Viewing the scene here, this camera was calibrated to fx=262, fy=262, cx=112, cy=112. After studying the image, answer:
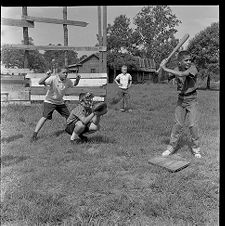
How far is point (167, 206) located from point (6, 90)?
702 cm

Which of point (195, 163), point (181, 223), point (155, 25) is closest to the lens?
point (181, 223)

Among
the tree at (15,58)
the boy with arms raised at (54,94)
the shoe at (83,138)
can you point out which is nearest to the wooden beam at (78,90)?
the tree at (15,58)

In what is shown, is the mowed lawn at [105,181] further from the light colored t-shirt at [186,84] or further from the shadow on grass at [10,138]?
the light colored t-shirt at [186,84]

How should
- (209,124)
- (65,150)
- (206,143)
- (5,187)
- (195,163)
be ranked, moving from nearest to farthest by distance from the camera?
(5,187), (195,163), (65,150), (206,143), (209,124)

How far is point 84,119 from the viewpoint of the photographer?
178 inches

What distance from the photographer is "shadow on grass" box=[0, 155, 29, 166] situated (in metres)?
3.79

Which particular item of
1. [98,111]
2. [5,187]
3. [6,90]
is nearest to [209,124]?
[98,111]

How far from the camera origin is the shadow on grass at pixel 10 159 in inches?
149

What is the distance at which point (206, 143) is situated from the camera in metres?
4.71

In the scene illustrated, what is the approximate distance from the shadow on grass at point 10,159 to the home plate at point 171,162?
1.91m

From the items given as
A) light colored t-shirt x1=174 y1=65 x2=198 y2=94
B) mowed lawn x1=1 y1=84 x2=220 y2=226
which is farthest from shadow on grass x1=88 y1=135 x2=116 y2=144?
light colored t-shirt x1=174 y1=65 x2=198 y2=94

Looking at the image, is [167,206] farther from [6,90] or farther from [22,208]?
[6,90]

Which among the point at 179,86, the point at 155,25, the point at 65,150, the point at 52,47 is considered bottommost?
the point at 65,150

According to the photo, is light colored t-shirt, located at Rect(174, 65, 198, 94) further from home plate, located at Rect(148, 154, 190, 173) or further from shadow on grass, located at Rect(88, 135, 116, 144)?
shadow on grass, located at Rect(88, 135, 116, 144)
